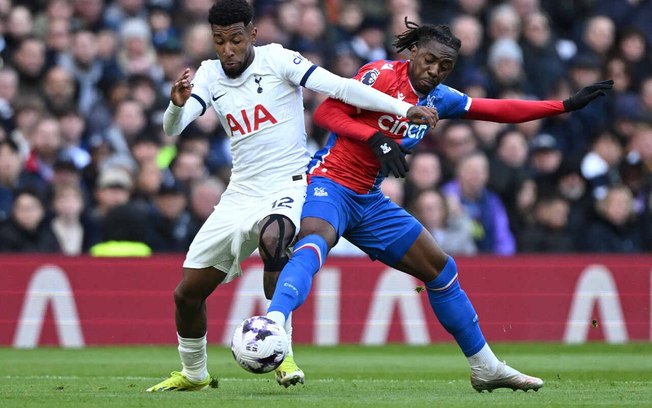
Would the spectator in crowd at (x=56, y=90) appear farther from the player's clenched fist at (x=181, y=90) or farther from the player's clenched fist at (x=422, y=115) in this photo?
the player's clenched fist at (x=422, y=115)

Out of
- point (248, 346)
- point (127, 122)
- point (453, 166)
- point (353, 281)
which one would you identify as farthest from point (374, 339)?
point (248, 346)

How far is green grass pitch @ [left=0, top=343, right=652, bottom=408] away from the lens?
8703 millimetres

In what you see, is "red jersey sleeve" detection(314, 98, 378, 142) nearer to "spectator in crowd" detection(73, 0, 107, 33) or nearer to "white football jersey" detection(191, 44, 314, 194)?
"white football jersey" detection(191, 44, 314, 194)

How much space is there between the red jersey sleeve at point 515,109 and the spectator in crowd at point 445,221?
5647 millimetres

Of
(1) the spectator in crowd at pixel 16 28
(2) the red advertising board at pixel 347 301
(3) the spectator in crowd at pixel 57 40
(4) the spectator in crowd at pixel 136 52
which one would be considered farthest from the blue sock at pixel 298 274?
(1) the spectator in crowd at pixel 16 28

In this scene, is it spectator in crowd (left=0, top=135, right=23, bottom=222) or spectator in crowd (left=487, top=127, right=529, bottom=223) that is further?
spectator in crowd (left=487, top=127, right=529, bottom=223)

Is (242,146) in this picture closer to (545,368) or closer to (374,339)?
(545,368)

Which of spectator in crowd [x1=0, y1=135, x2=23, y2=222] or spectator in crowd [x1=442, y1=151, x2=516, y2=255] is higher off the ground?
spectator in crowd [x1=0, y1=135, x2=23, y2=222]

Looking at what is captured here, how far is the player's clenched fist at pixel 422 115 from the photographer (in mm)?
8945

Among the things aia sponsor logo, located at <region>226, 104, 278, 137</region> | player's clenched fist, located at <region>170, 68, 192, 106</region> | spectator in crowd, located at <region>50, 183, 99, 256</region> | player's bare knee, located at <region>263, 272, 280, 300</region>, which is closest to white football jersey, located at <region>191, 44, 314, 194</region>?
aia sponsor logo, located at <region>226, 104, 278, 137</region>

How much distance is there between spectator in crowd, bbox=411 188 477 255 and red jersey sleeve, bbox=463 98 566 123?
5.65 metres

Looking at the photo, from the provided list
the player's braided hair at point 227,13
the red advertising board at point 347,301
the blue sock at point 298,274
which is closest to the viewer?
the blue sock at point 298,274

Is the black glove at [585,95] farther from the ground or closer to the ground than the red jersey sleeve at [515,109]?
farther from the ground

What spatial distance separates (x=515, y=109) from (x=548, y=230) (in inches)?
263
